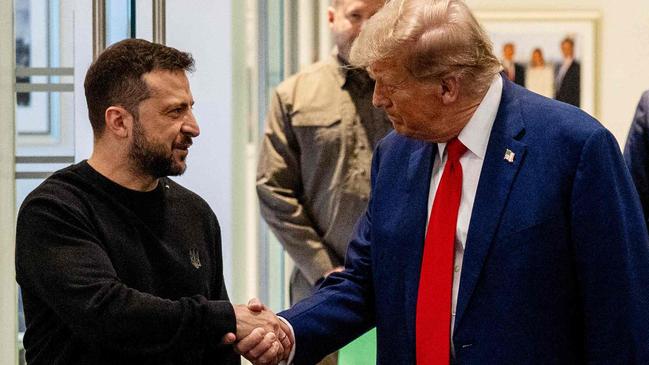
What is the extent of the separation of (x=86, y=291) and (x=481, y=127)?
852mm

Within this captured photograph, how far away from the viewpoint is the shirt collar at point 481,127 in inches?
98.5

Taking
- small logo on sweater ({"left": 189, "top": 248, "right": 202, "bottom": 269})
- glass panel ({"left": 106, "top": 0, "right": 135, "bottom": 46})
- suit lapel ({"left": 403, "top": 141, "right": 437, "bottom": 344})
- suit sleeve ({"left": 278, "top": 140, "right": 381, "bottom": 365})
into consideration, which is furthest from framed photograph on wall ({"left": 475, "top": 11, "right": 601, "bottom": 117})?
small logo on sweater ({"left": 189, "top": 248, "right": 202, "bottom": 269})

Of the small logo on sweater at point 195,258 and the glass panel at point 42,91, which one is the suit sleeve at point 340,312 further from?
the glass panel at point 42,91

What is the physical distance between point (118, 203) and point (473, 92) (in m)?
0.76

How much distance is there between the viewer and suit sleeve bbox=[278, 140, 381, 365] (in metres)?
2.75

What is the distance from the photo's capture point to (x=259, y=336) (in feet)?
8.63

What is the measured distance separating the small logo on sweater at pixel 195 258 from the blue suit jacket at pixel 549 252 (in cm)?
45

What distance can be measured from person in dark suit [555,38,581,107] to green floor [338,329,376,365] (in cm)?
343

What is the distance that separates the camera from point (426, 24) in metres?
2.47

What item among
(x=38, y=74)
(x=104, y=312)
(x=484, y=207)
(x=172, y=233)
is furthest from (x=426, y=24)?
(x=38, y=74)

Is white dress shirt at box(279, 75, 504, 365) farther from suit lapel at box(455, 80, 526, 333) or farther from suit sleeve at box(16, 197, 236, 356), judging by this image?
suit sleeve at box(16, 197, 236, 356)

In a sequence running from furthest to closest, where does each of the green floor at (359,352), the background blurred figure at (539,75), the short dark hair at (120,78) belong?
the background blurred figure at (539,75) < the green floor at (359,352) < the short dark hair at (120,78)

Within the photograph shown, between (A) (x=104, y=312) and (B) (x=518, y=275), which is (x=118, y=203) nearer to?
(A) (x=104, y=312)

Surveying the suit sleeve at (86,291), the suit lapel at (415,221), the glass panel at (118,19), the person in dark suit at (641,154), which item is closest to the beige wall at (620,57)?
the person in dark suit at (641,154)
